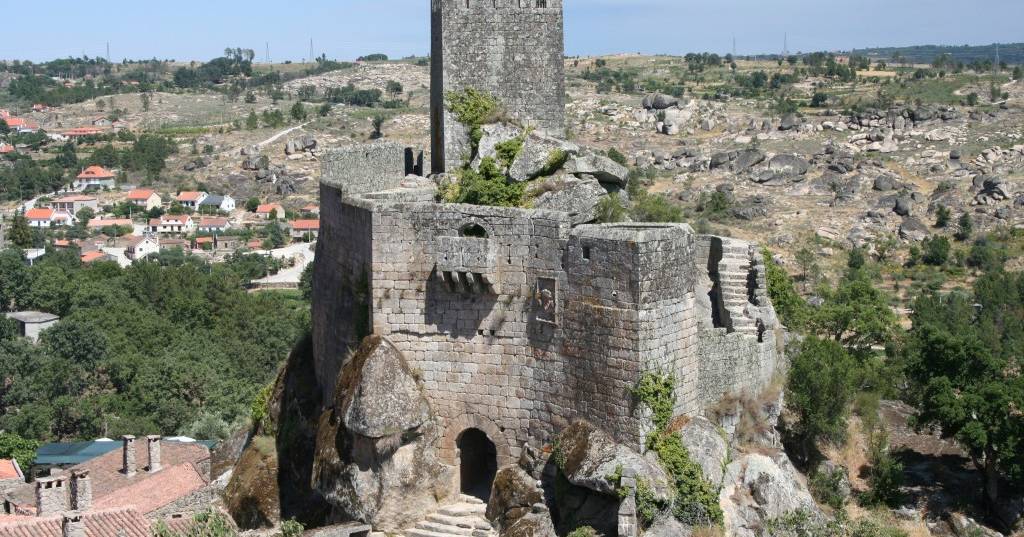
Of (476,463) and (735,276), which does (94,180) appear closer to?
(735,276)

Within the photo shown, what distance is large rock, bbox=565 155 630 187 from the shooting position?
2814 centimetres

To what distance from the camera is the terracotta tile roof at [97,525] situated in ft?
88.9

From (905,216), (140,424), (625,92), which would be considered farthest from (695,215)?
(625,92)

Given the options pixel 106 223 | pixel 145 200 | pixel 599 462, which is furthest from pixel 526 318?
pixel 145 200

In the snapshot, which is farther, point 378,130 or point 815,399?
point 378,130

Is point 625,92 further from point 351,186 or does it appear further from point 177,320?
point 351,186

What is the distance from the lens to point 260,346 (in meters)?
75.1

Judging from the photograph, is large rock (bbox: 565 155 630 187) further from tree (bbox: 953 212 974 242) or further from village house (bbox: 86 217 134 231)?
village house (bbox: 86 217 134 231)

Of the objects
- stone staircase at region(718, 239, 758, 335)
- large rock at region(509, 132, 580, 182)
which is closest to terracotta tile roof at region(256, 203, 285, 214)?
large rock at region(509, 132, 580, 182)

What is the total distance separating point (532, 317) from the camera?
23734mm

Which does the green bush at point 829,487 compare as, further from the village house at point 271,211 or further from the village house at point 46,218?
the village house at point 46,218

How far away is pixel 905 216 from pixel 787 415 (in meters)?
67.8

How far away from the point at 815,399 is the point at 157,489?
1848 centimetres

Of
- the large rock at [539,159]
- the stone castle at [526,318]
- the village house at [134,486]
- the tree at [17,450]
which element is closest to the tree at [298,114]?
the tree at [17,450]
